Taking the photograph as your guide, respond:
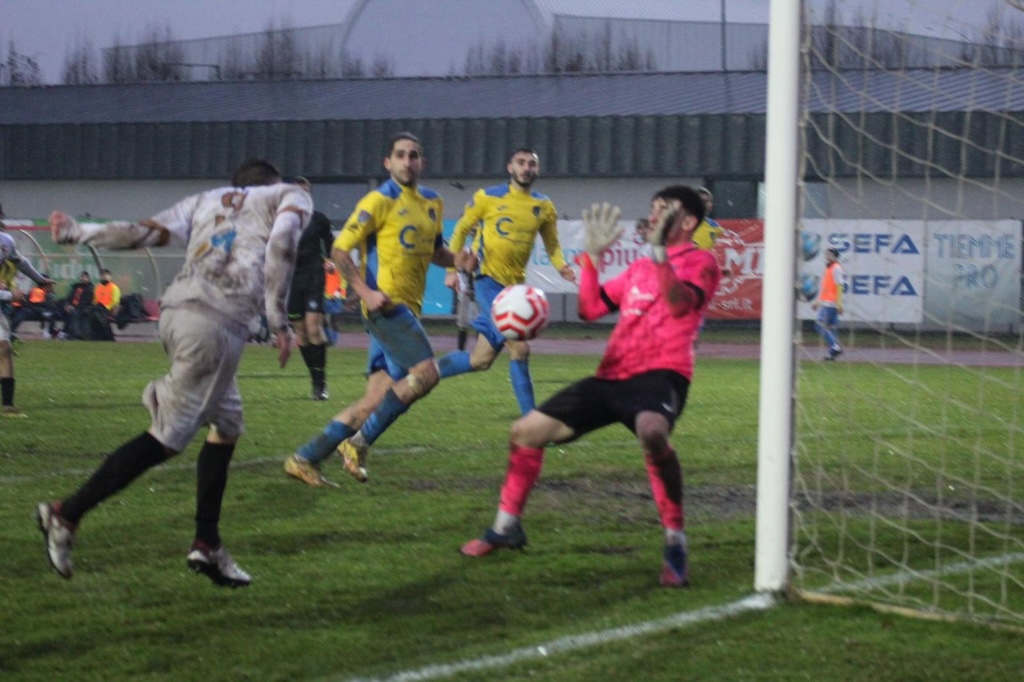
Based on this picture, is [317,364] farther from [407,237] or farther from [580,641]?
[580,641]

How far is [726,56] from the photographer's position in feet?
141

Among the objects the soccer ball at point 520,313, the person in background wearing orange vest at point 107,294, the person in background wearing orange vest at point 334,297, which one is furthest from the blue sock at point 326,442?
the person in background wearing orange vest at point 107,294

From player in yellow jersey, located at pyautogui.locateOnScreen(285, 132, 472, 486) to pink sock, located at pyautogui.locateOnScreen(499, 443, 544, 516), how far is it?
1868mm

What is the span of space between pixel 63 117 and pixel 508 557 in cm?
3670

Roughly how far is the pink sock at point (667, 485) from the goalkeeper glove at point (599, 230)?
2.88ft

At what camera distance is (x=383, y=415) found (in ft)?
27.0

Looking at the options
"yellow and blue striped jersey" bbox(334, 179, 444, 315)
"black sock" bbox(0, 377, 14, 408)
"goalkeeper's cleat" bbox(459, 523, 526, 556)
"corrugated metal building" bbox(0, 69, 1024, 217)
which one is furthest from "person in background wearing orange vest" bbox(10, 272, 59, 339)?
"goalkeeper's cleat" bbox(459, 523, 526, 556)

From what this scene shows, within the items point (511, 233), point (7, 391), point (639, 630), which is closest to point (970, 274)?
point (511, 233)

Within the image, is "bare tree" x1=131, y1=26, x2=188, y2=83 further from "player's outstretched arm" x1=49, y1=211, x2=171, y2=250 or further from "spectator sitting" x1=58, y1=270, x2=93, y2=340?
"player's outstretched arm" x1=49, y1=211, x2=171, y2=250

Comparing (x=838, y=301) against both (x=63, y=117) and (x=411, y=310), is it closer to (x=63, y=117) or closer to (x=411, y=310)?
(x=411, y=310)

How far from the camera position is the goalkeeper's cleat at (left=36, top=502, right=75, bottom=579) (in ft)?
17.9

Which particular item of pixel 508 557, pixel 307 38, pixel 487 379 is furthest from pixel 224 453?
pixel 307 38

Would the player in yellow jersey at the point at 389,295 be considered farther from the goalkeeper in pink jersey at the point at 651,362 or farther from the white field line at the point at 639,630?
the white field line at the point at 639,630

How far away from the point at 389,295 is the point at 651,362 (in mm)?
2732
